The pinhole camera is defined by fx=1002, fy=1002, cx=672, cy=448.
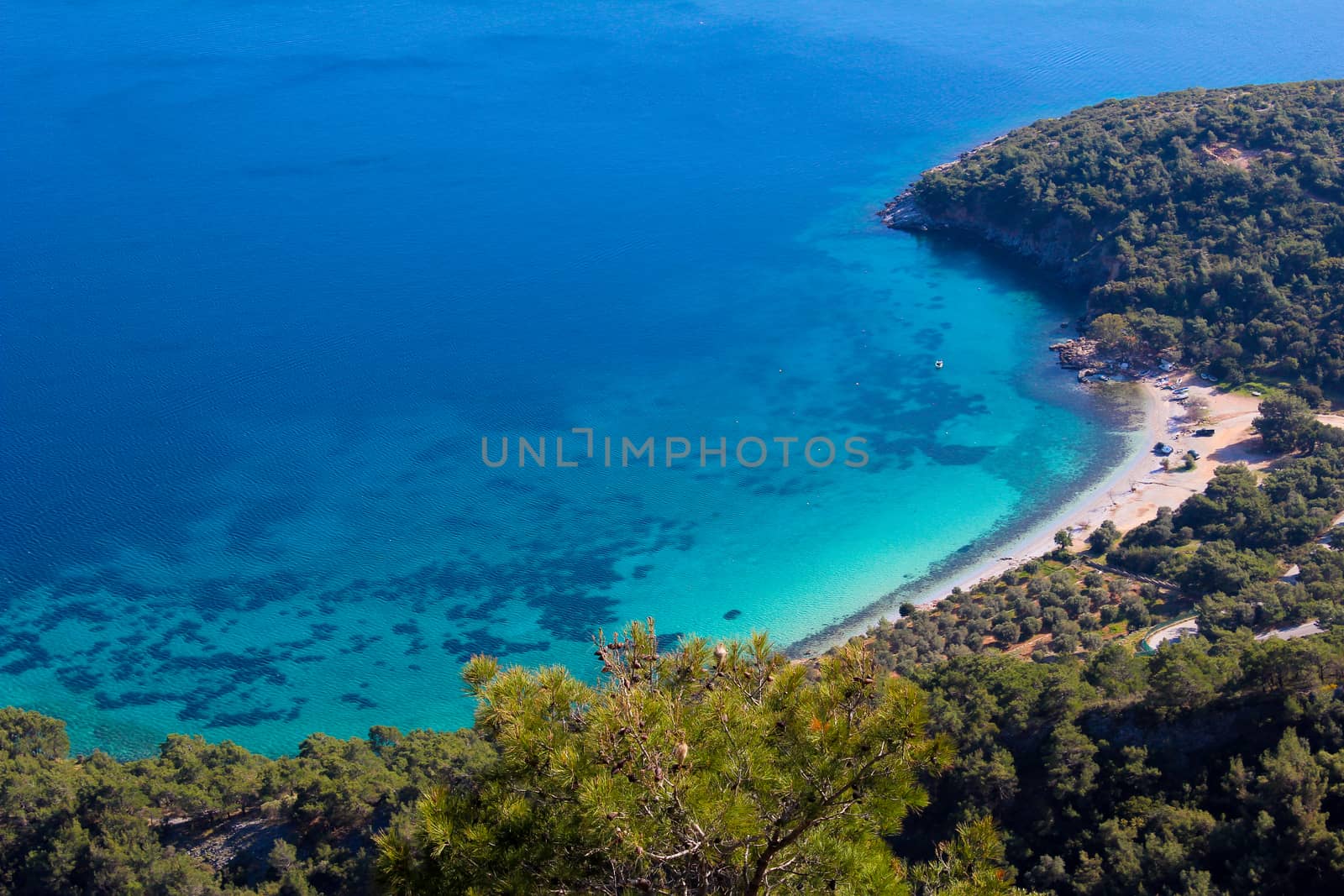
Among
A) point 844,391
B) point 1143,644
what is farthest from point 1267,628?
point 844,391

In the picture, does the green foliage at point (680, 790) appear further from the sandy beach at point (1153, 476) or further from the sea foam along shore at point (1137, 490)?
the sandy beach at point (1153, 476)

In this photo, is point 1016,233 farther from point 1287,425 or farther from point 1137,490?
point 1137,490

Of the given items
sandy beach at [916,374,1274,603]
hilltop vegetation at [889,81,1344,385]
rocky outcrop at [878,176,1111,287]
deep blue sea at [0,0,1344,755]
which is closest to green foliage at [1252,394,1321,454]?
sandy beach at [916,374,1274,603]

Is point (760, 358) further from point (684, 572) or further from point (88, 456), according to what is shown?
point (88, 456)

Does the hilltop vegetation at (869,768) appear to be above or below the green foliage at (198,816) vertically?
above

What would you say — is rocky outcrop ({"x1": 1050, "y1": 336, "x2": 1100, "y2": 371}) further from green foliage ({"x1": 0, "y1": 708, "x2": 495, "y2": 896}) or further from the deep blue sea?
green foliage ({"x1": 0, "y1": 708, "x2": 495, "y2": 896})

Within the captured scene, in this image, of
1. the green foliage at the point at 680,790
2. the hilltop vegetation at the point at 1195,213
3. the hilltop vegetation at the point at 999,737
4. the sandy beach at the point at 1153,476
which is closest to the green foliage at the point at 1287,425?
the hilltop vegetation at the point at 999,737

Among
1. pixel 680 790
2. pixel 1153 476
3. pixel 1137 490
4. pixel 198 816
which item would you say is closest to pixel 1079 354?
pixel 1153 476
